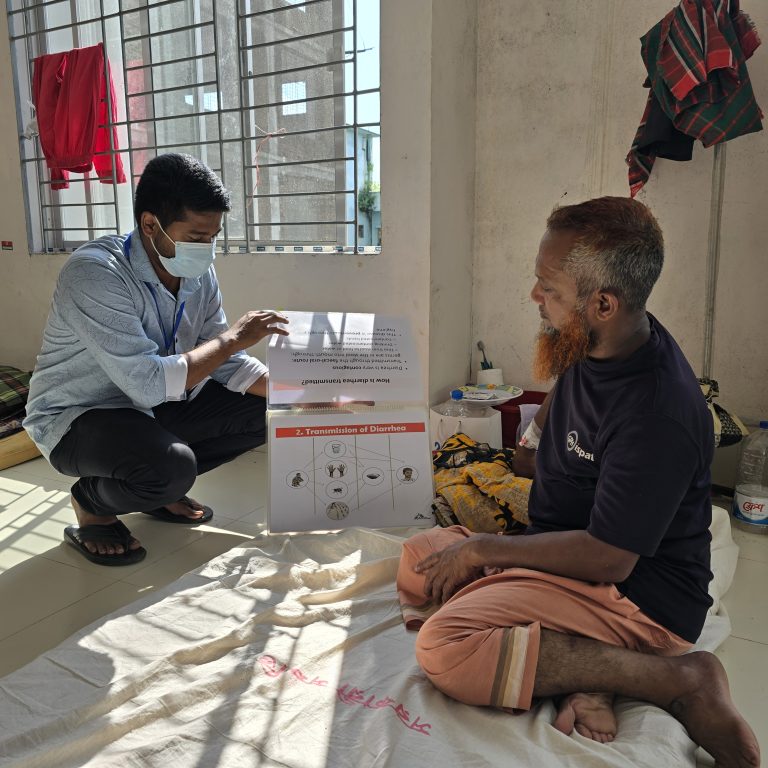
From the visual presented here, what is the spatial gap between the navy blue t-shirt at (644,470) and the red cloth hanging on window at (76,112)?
3710mm

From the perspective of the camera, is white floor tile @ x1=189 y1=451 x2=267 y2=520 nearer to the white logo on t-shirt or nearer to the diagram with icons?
the diagram with icons

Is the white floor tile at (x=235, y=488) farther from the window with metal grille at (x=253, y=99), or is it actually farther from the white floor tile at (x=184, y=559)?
the window with metal grille at (x=253, y=99)

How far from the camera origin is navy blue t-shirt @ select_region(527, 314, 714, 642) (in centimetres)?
133

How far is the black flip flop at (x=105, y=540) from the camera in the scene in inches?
94.2

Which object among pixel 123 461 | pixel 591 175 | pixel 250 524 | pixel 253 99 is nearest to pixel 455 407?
pixel 250 524

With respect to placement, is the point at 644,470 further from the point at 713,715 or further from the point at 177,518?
the point at 177,518

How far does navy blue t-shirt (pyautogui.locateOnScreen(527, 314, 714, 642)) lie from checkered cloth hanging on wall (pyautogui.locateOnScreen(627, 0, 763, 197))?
165cm

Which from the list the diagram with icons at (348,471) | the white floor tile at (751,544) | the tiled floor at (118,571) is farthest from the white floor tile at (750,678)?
the diagram with icons at (348,471)

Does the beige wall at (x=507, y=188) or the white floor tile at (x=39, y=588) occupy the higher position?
the beige wall at (x=507, y=188)

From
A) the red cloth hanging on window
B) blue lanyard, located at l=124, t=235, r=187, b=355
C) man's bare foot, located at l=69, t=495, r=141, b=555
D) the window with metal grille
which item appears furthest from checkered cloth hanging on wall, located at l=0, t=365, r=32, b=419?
blue lanyard, located at l=124, t=235, r=187, b=355

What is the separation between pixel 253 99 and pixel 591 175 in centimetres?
188

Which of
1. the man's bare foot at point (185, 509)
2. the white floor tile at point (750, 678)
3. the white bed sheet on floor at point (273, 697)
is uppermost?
the white bed sheet on floor at point (273, 697)

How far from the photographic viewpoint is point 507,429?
11.3 feet

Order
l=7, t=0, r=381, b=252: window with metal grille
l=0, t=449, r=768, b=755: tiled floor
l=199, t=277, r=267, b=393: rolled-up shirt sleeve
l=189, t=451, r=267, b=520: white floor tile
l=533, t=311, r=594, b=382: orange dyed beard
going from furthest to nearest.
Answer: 1. l=7, t=0, r=381, b=252: window with metal grille
2. l=189, t=451, r=267, b=520: white floor tile
3. l=199, t=277, r=267, b=393: rolled-up shirt sleeve
4. l=0, t=449, r=768, b=755: tiled floor
5. l=533, t=311, r=594, b=382: orange dyed beard
